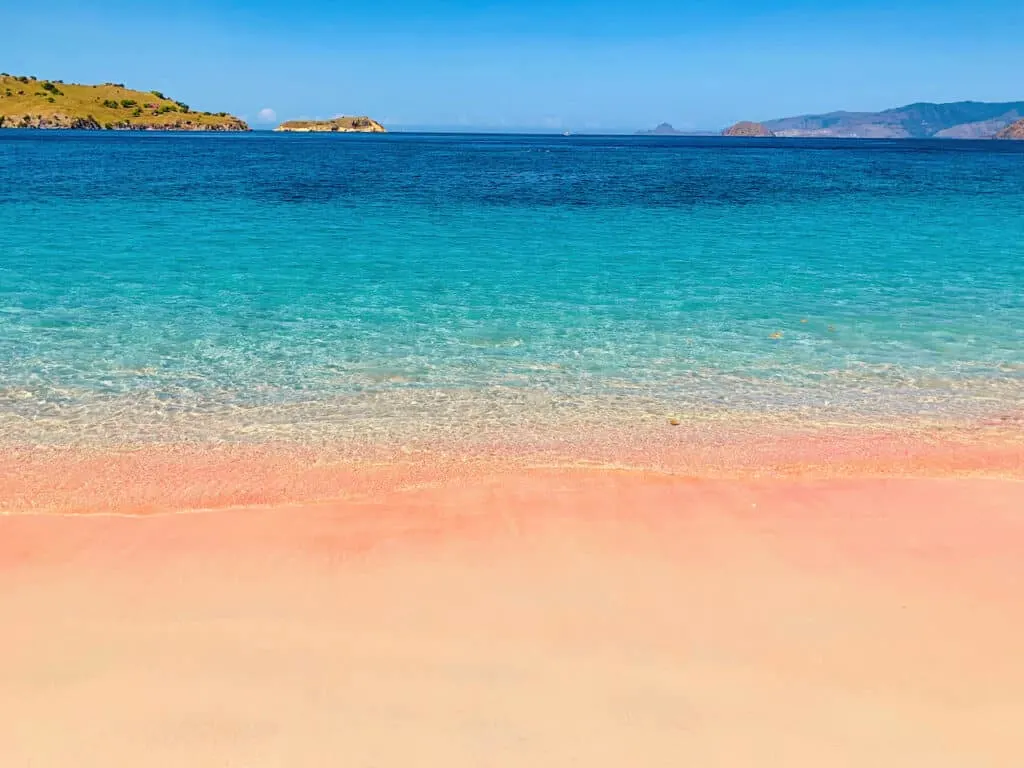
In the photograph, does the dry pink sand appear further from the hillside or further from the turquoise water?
the hillside

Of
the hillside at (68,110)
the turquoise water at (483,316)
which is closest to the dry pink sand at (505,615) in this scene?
the turquoise water at (483,316)

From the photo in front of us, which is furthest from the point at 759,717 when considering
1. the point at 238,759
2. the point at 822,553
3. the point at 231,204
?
the point at 231,204

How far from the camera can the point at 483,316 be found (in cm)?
1622

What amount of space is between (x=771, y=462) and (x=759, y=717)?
190 inches

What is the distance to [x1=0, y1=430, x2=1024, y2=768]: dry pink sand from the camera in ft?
16.0

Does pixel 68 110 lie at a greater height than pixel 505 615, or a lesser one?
greater

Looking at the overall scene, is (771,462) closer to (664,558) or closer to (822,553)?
(822,553)

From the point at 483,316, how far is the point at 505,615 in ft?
35.0

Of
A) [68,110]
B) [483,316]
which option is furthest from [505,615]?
[68,110]

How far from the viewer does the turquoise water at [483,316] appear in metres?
11.2

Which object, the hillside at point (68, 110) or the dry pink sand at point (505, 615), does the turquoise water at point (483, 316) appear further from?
the hillside at point (68, 110)

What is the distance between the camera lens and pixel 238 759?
4680 mm

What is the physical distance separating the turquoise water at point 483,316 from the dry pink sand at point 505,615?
2.23 m

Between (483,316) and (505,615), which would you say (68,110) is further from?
(505,615)
